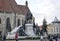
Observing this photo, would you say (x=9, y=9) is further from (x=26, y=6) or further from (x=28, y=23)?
(x=28, y=23)

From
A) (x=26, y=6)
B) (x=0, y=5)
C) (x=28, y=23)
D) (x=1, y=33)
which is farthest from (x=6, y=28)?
(x=28, y=23)

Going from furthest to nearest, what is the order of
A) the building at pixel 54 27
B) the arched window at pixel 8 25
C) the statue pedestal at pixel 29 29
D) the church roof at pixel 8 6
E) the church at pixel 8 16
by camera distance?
the building at pixel 54 27 < the church roof at pixel 8 6 < the church at pixel 8 16 < the arched window at pixel 8 25 < the statue pedestal at pixel 29 29

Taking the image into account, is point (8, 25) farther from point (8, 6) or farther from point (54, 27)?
point (54, 27)

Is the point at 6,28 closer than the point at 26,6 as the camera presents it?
Yes

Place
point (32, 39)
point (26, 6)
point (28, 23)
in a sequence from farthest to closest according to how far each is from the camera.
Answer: point (26, 6) → point (28, 23) → point (32, 39)

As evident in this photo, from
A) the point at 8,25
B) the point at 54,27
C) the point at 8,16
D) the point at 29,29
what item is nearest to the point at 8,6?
the point at 8,16

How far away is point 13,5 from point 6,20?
4.97 metres

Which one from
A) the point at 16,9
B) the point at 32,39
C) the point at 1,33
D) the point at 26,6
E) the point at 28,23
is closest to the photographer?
the point at 32,39

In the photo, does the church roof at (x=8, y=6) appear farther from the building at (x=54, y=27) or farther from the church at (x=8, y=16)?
the building at (x=54, y=27)

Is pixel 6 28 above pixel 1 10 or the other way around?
the other way around

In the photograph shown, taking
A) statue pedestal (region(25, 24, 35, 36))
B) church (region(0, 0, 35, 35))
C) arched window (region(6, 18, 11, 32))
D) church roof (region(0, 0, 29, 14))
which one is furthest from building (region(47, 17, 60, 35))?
statue pedestal (region(25, 24, 35, 36))

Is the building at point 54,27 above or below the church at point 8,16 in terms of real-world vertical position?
below

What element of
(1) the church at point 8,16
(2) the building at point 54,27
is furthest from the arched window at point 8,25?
(2) the building at point 54,27

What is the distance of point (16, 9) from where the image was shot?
58.8m
